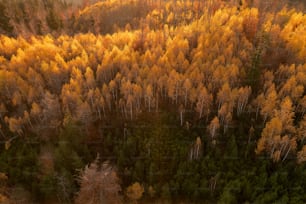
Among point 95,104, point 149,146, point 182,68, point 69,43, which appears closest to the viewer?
point 149,146

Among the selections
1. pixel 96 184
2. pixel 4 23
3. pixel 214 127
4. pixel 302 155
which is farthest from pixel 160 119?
pixel 4 23

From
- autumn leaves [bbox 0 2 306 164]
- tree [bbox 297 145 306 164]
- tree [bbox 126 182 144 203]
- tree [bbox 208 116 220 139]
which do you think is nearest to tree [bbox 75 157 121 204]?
tree [bbox 126 182 144 203]

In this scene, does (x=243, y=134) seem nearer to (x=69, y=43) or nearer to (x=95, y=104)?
(x=95, y=104)

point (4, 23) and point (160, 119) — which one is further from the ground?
point (4, 23)

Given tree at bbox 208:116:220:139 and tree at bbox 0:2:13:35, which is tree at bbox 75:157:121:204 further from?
tree at bbox 0:2:13:35

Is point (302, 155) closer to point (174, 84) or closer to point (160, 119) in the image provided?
point (160, 119)

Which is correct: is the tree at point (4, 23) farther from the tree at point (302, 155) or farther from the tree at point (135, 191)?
the tree at point (302, 155)

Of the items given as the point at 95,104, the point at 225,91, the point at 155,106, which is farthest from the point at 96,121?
the point at 225,91

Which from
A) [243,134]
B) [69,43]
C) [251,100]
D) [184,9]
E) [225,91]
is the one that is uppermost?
[184,9]
